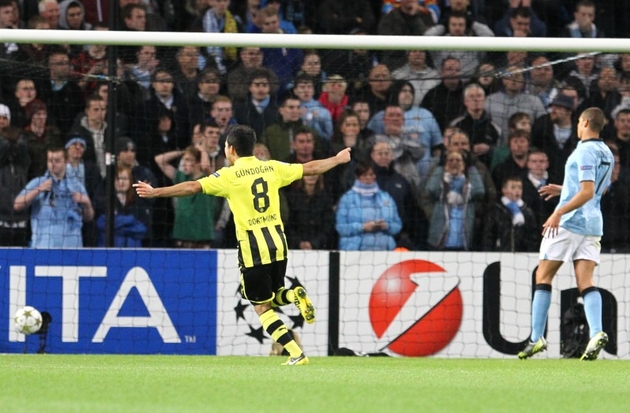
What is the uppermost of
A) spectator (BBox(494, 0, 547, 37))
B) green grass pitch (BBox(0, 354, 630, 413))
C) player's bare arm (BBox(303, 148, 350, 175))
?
spectator (BBox(494, 0, 547, 37))

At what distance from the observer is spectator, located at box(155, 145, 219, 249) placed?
451 inches

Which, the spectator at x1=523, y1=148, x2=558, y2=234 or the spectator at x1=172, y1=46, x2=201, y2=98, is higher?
the spectator at x1=172, y1=46, x2=201, y2=98

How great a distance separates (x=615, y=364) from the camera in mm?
9234

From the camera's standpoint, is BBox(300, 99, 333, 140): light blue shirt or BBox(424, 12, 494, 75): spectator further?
BBox(424, 12, 494, 75): spectator

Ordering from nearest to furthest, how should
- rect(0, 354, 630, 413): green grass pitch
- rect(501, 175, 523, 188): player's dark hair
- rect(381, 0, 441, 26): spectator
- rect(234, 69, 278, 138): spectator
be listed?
rect(0, 354, 630, 413): green grass pitch, rect(501, 175, 523, 188): player's dark hair, rect(234, 69, 278, 138): spectator, rect(381, 0, 441, 26): spectator

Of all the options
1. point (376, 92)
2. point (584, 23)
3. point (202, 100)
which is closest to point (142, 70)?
point (202, 100)

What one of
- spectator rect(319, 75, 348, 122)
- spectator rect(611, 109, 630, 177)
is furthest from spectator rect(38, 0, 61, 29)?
spectator rect(611, 109, 630, 177)

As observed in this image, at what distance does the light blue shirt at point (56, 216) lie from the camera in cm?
1117

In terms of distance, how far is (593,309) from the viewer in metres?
9.30

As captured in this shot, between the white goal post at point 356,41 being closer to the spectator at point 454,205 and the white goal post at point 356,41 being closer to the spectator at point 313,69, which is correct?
the spectator at point 313,69

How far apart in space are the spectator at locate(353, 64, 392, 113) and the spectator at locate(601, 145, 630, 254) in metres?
2.33

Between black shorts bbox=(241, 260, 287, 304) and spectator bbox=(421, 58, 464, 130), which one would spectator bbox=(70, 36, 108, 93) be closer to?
spectator bbox=(421, 58, 464, 130)

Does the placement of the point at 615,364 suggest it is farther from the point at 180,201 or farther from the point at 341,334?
the point at 180,201

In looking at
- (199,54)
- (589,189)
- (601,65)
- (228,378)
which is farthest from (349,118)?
(228,378)
